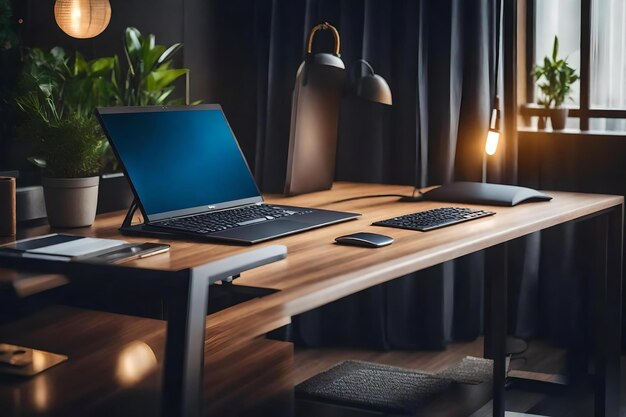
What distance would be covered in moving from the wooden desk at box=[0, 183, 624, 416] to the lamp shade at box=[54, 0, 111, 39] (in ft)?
4.60

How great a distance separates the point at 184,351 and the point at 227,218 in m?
1.02

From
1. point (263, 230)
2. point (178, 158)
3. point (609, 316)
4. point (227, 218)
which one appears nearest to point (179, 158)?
point (178, 158)

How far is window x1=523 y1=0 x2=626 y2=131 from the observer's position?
3701 millimetres

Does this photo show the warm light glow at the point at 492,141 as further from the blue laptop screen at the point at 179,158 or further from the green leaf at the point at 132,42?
the green leaf at the point at 132,42

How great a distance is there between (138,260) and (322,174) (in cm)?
113

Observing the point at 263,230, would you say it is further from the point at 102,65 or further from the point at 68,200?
the point at 102,65

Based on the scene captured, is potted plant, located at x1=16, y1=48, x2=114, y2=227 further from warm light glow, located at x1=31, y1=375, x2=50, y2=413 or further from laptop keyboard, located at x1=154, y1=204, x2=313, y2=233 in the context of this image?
warm light glow, located at x1=31, y1=375, x2=50, y2=413

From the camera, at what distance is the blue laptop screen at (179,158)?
218cm

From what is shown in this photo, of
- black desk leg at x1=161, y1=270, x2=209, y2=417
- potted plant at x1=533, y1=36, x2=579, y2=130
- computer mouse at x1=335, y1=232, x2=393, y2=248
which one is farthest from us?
potted plant at x1=533, y1=36, x2=579, y2=130

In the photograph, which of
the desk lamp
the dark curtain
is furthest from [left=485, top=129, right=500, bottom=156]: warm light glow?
the dark curtain

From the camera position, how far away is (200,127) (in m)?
2.39

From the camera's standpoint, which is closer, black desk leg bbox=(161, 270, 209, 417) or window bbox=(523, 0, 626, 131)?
black desk leg bbox=(161, 270, 209, 417)

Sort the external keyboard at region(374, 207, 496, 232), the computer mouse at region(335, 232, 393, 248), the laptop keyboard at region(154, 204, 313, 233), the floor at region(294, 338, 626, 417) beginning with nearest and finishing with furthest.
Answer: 1. the computer mouse at region(335, 232, 393, 248)
2. the laptop keyboard at region(154, 204, 313, 233)
3. the external keyboard at region(374, 207, 496, 232)
4. the floor at region(294, 338, 626, 417)

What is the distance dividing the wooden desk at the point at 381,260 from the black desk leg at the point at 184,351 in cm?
8
